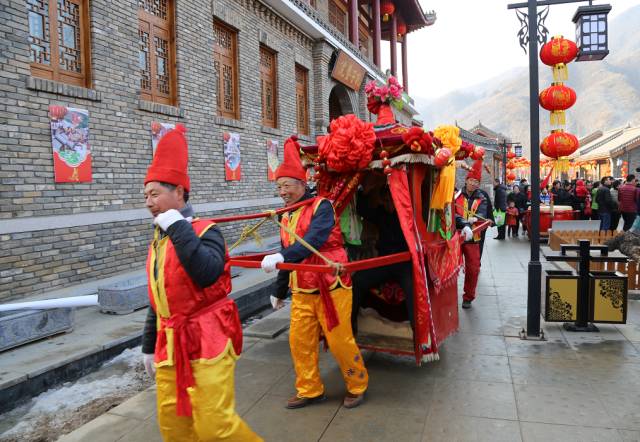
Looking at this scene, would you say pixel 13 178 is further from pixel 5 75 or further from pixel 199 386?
pixel 199 386

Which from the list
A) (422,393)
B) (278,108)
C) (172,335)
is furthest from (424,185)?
(278,108)

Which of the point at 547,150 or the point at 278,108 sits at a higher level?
the point at 278,108

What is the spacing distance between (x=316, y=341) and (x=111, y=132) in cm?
537

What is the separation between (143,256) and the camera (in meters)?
8.09

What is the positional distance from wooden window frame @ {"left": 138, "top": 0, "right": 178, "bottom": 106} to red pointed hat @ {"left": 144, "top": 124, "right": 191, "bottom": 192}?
6.49 m

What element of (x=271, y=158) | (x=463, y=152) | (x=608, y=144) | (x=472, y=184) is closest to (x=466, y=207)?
(x=472, y=184)

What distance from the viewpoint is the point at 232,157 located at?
1046cm

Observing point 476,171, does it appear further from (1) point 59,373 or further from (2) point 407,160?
(1) point 59,373

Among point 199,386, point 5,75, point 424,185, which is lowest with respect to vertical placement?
point 199,386

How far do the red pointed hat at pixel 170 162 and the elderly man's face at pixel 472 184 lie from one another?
16.5 feet

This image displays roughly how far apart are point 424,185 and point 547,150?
161 inches

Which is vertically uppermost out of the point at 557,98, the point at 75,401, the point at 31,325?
the point at 557,98

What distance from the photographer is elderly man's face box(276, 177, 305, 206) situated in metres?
3.66

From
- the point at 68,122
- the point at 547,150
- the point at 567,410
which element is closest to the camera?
the point at 567,410
